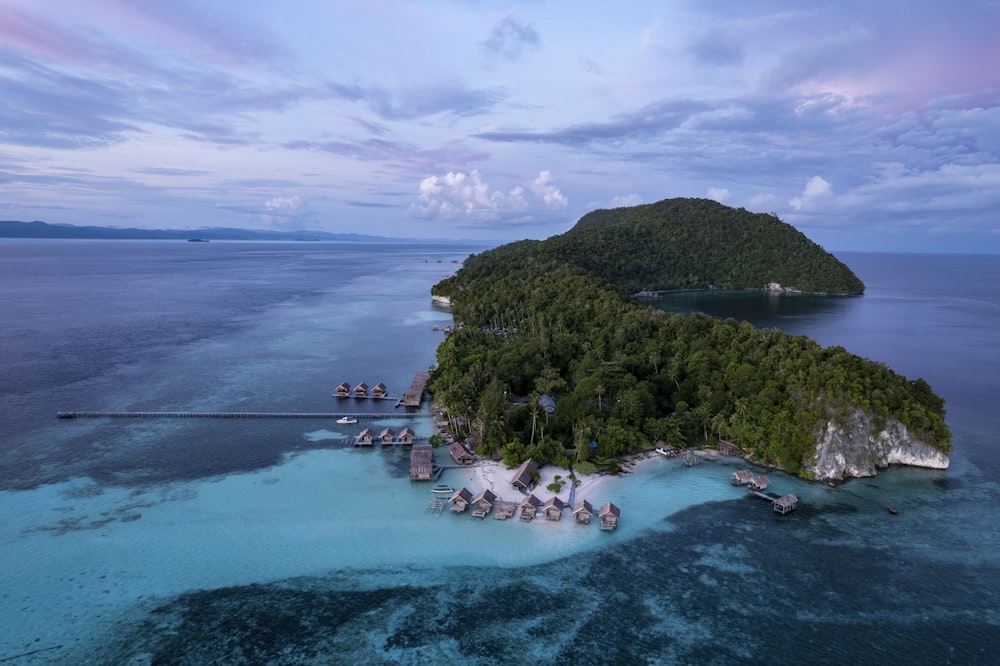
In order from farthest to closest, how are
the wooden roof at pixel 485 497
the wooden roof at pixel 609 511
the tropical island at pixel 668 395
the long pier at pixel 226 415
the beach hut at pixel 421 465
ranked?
the long pier at pixel 226 415
the tropical island at pixel 668 395
the beach hut at pixel 421 465
the wooden roof at pixel 485 497
the wooden roof at pixel 609 511

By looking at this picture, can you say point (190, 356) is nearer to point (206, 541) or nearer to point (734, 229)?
point (206, 541)

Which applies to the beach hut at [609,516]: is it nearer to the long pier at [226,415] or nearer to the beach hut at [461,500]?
the beach hut at [461,500]

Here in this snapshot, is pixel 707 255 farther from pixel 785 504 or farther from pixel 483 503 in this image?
pixel 483 503

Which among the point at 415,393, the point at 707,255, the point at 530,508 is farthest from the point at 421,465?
the point at 707,255

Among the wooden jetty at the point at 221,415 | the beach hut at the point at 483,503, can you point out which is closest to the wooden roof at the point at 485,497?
the beach hut at the point at 483,503

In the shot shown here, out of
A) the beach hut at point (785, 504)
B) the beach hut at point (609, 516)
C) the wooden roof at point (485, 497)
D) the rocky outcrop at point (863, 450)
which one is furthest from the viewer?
the rocky outcrop at point (863, 450)

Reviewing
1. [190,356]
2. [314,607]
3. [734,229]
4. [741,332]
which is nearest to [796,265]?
[734,229]
